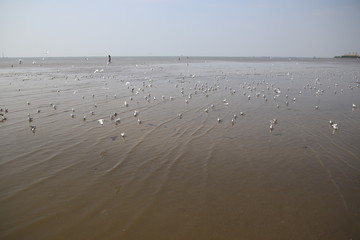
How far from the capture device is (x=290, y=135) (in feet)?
30.4

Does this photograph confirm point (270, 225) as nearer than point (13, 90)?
Yes

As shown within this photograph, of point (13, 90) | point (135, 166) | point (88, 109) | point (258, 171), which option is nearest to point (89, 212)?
point (135, 166)

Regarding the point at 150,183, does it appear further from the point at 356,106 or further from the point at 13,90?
the point at 13,90

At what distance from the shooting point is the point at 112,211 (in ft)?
16.1

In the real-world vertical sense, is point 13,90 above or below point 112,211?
above

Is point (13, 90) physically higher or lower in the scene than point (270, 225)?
higher

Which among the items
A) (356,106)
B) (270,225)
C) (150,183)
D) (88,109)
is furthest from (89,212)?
(356,106)

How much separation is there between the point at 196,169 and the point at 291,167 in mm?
2469

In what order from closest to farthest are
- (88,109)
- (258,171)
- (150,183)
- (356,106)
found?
(150,183) < (258,171) < (88,109) < (356,106)

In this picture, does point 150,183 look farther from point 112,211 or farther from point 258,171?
point 258,171

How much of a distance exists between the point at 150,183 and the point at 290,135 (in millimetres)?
5749

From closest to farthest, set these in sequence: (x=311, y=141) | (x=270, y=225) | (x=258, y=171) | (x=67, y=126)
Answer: (x=270, y=225)
(x=258, y=171)
(x=311, y=141)
(x=67, y=126)

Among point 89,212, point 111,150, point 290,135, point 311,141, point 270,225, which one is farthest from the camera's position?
point 290,135

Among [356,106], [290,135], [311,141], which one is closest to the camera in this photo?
[311,141]
